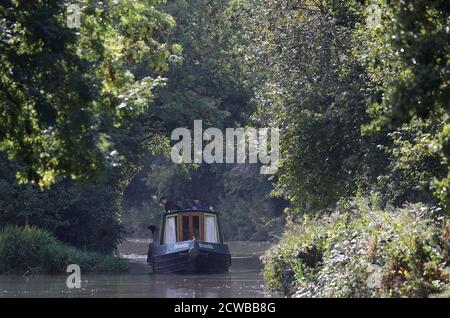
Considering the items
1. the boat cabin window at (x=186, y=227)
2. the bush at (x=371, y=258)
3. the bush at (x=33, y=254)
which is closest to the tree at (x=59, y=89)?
the bush at (x=371, y=258)

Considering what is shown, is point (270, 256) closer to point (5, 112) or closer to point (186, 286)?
point (186, 286)

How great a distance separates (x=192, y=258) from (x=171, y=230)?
170cm

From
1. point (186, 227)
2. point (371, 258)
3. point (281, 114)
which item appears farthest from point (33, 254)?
point (371, 258)

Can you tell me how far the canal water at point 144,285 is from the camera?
23297mm

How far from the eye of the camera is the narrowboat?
32.1 meters

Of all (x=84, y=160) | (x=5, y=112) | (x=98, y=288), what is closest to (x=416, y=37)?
(x=84, y=160)

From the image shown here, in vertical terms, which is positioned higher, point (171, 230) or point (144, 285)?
point (171, 230)

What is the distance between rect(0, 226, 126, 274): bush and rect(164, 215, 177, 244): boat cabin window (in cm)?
279

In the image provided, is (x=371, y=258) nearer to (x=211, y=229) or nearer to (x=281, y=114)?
(x=281, y=114)

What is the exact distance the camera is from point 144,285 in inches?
1057

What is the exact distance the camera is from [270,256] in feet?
79.3

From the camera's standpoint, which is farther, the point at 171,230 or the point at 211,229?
the point at 211,229
